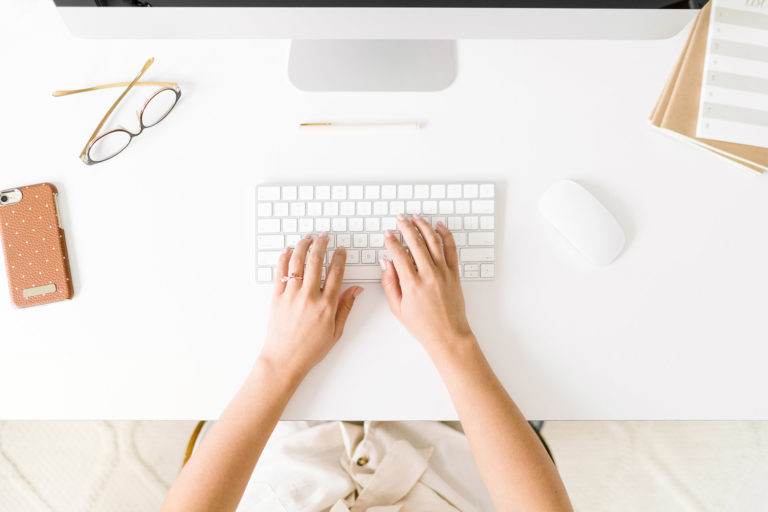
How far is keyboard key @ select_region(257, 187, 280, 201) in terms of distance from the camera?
1.97ft

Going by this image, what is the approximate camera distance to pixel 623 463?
1154 millimetres

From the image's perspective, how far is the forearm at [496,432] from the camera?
0.57 metres

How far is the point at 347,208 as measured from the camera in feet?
1.98

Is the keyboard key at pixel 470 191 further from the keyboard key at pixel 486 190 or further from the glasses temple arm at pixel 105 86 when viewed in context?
the glasses temple arm at pixel 105 86

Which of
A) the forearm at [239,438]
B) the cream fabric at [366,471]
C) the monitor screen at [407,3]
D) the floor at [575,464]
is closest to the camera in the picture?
the monitor screen at [407,3]

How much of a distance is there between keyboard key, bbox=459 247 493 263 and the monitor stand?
0.22m

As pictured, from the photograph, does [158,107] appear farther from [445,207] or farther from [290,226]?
[445,207]

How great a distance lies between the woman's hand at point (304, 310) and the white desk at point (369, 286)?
3cm

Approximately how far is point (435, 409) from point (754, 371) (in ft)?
1.37

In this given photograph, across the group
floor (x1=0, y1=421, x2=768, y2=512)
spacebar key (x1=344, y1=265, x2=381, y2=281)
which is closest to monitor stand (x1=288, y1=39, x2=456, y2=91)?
spacebar key (x1=344, y1=265, x2=381, y2=281)

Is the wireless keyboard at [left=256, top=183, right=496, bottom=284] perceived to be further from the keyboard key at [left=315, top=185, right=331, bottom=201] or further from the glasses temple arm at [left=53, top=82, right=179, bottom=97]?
the glasses temple arm at [left=53, top=82, right=179, bottom=97]

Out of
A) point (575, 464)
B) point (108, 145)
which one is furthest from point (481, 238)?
point (575, 464)

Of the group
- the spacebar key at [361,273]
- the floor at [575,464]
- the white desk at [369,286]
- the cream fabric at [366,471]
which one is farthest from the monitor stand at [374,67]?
the floor at [575,464]

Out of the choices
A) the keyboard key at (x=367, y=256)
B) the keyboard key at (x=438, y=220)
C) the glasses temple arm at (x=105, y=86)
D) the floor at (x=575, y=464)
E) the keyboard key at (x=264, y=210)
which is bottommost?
the floor at (x=575, y=464)
